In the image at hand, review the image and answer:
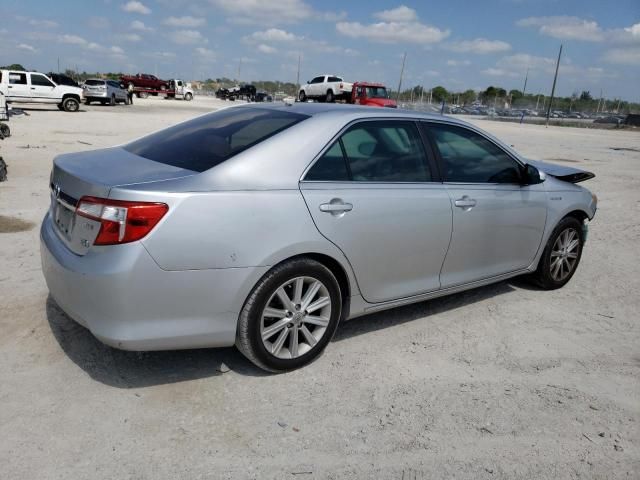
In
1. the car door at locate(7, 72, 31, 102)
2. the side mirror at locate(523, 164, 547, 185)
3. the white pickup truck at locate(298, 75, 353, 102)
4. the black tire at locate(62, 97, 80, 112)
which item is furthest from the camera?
the white pickup truck at locate(298, 75, 353, 102)

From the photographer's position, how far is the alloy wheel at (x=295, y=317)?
324cm

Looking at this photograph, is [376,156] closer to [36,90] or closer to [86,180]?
[86,180]

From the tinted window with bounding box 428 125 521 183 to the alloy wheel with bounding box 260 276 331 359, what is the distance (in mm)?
1423

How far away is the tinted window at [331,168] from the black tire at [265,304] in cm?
53

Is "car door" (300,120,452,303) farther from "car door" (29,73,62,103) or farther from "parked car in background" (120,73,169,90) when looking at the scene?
"parked car in background" (120,73,169,90)

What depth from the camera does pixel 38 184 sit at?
8.44m

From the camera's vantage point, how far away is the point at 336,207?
334 centimetres

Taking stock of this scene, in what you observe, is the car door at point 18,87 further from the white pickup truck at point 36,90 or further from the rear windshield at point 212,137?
the rear windshield at point 212,137

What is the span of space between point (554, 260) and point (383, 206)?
94.8 inches

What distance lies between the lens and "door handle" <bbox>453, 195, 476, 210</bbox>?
402 centimetres

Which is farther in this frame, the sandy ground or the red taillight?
the red taillight

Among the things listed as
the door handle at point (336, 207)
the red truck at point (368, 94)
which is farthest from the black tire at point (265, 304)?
the red truck at point (368, 94)

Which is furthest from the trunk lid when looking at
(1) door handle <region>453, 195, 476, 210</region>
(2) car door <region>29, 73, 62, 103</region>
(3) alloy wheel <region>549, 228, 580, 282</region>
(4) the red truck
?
(4) the red truck

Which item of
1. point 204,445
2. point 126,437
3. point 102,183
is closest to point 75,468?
point 126,437
